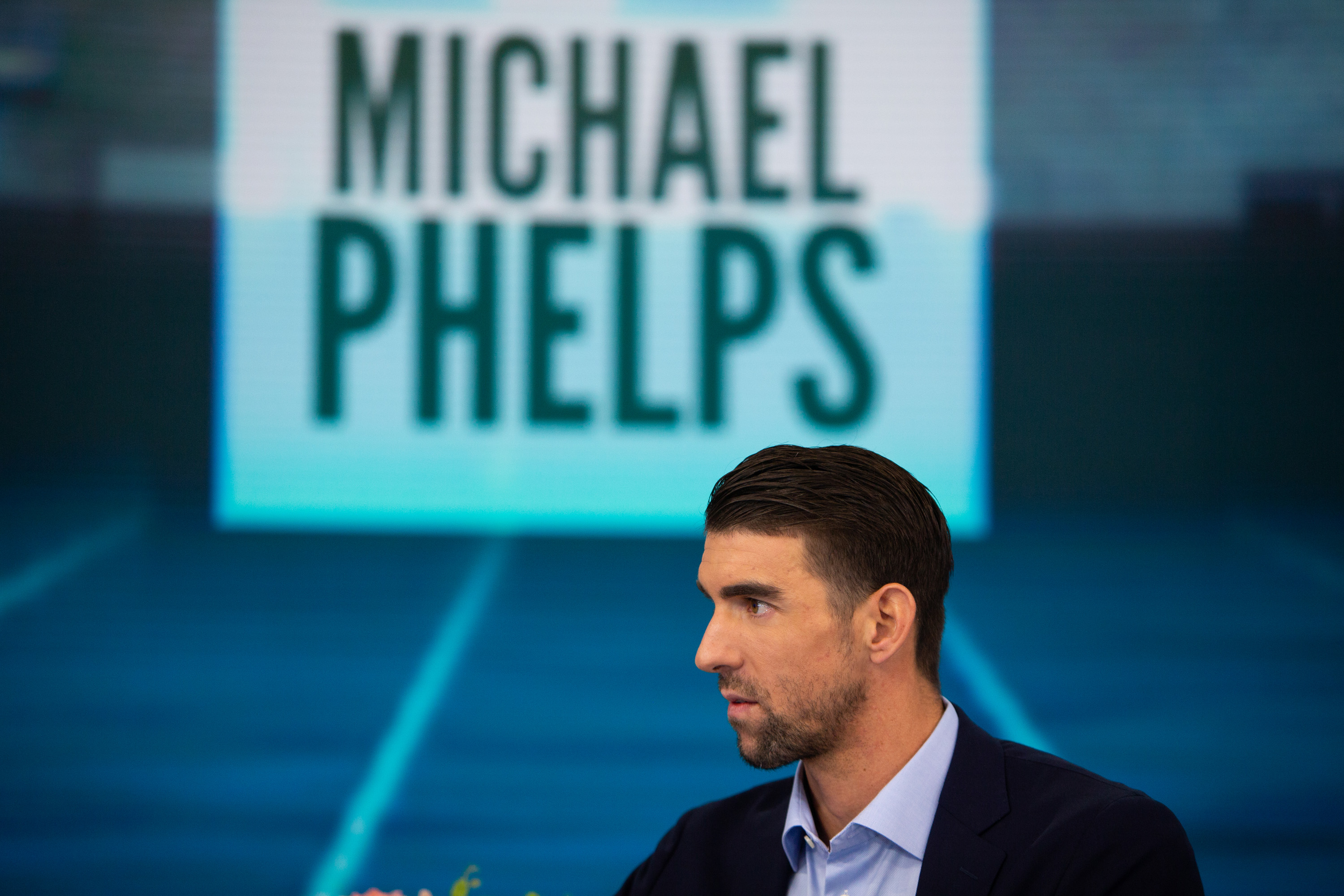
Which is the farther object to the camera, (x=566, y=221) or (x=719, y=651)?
(x=566, y=221)

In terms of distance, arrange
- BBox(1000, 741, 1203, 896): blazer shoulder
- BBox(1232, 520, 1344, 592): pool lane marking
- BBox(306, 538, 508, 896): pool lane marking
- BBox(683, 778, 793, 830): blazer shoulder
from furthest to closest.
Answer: BBox(1232, 520, 1344, 592): pool lane marking → BBox(306, 538, 508, 896): pool lane marking → BBox(683, 778, 793, 830): blazer shoulder → BBox(1000, 741, 1203, 896): blazer shoulder

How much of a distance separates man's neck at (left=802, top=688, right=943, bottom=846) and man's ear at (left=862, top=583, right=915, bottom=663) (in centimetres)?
6

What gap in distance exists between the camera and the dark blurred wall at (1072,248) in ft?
10.2

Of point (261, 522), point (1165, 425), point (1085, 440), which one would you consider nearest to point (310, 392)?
point (261, 522)

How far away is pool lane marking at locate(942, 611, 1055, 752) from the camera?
3.07 metres

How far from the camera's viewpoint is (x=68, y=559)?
10.1 feet

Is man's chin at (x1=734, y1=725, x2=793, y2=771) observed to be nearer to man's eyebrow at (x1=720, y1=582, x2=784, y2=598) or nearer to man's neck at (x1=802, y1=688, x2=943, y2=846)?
man's neck at (x1=802, y1=688, x2=943, y2=846)

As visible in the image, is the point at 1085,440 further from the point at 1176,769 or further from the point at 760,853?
the point at 760,853

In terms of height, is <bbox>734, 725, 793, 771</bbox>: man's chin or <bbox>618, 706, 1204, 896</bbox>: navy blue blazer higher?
<bbox>734, 725, 793, 771</bbox>: man's chin

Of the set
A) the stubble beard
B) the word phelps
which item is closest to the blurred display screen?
the word phelps

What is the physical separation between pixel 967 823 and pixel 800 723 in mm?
218

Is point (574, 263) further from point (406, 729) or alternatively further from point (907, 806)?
point (907, 806)

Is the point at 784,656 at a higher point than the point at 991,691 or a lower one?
higher

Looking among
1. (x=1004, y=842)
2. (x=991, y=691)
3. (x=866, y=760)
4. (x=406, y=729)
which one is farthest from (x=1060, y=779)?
(x=406, y=729)
